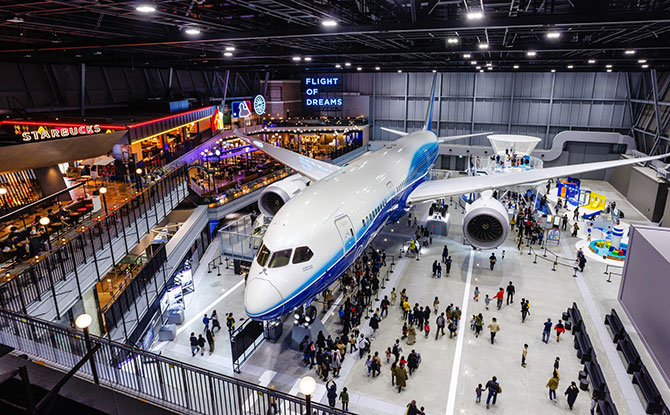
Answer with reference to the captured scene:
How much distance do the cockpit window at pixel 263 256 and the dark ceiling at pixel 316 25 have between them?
26.0 ft

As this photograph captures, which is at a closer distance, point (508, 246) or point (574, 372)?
point (574, 372)

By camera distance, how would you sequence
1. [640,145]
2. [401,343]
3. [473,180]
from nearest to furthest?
[401,343] → [473,180] → [640,145]

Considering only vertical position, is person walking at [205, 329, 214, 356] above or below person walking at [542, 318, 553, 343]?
below

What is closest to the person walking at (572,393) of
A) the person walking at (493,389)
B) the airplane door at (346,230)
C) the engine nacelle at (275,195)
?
the person walking at (493,389)

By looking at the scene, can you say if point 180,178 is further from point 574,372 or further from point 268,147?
point 574,372

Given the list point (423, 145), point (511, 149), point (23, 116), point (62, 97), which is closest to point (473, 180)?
point (423, 145)

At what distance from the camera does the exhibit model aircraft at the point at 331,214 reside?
12875 mm

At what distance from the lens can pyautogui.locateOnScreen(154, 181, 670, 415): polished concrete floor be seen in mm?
14703

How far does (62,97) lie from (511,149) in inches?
1562

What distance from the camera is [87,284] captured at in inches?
587

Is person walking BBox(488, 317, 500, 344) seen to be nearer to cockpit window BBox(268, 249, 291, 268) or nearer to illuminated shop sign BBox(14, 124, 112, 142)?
cockpit window BBox(268, 249, 291, 268)

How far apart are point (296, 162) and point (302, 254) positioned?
1523 centimetres

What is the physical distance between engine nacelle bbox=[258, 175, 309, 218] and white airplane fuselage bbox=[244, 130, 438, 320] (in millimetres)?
4553

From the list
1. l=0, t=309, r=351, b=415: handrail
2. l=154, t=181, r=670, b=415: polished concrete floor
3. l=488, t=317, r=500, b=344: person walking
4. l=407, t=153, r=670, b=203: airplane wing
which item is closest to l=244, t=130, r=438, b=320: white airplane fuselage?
l=0, t=309, r=351, b=415: handrail
